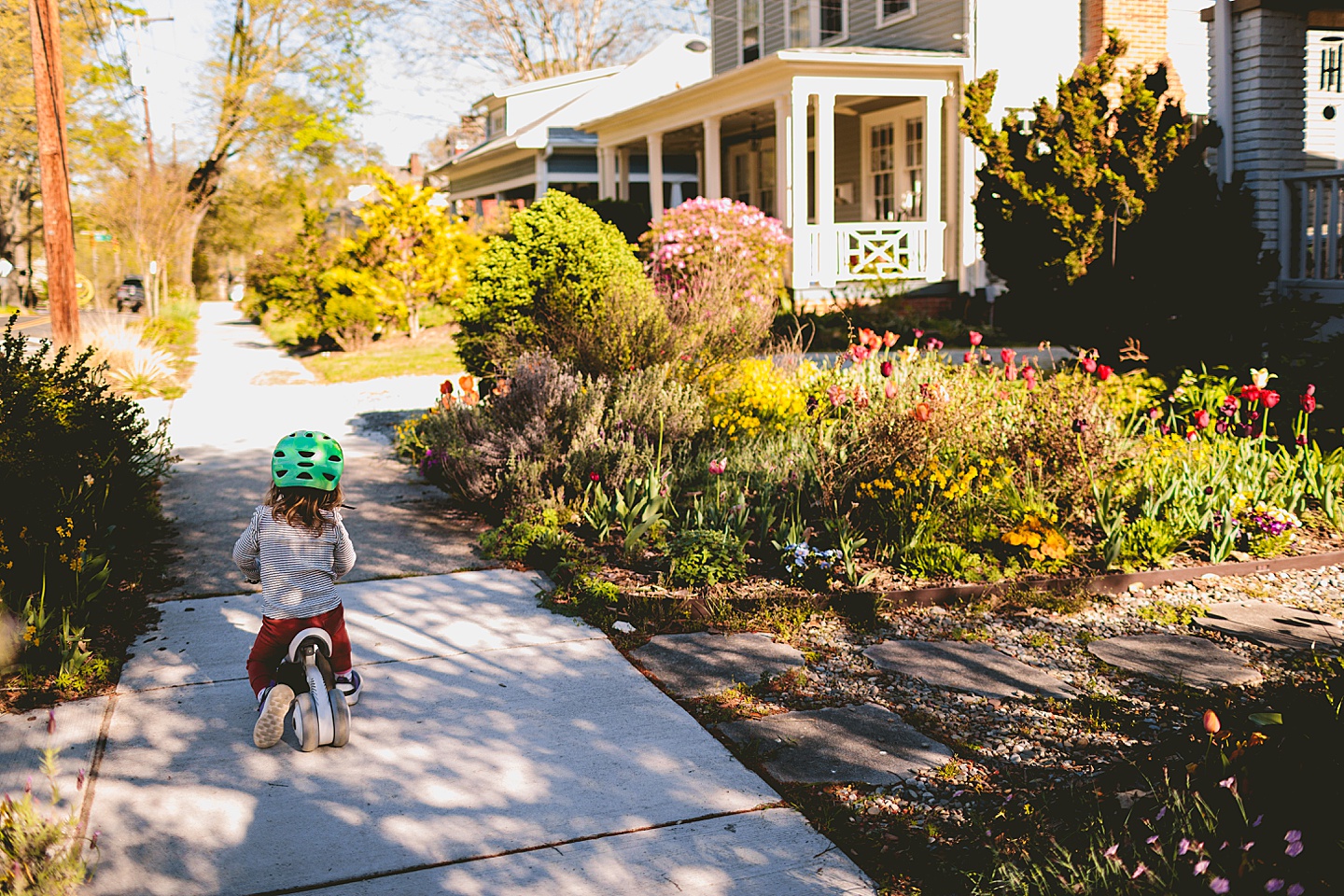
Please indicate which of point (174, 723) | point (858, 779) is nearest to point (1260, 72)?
point (858, 779)

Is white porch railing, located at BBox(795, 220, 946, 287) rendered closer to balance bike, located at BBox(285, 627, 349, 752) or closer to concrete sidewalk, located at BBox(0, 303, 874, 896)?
concrete sidewalk, located at BBox(0, 303, 874, 896)

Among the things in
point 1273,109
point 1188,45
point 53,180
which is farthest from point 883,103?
point 53,180

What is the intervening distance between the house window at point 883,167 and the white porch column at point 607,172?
7056mm

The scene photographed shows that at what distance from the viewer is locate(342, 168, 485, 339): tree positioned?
64.8ft

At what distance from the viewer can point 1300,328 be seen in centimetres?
880

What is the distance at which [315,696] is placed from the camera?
3.83 m

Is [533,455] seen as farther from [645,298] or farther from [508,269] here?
[508,269]

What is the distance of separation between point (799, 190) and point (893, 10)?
474cm

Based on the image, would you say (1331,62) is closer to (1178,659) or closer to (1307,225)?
(1307,225)

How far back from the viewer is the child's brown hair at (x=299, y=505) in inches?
159

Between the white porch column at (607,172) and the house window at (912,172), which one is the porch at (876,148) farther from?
the white porch column at (607,172)

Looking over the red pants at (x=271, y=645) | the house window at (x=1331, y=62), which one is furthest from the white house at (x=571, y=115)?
the red pants at (x=271, y=645)

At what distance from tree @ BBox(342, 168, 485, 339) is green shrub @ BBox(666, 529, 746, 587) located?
48.8ft

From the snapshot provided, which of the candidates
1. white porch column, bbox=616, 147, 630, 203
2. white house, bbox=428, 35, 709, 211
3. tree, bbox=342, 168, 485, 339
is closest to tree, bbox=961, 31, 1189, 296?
tree, bbox=342, 168, 485, 339
